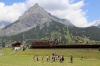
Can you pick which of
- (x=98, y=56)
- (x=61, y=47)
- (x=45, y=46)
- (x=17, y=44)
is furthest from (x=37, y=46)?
(x=98, y=56)

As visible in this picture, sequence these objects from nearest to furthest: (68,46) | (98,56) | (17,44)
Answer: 1. (98,56)
2. (68,46)
3. (17,44)

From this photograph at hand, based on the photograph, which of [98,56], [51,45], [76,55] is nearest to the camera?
[98,56]

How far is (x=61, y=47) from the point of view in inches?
3484

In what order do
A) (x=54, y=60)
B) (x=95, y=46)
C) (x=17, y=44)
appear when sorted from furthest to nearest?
(x=17, y=44)
(x=95, y=46)
(x=54, y=60)

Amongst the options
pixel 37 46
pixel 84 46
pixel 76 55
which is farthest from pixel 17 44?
pixel 76 55

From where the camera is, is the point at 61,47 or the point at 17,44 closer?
the point at 61,47

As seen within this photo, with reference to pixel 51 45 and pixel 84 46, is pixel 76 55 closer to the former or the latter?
pixel 84 46

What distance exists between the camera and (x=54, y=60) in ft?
165

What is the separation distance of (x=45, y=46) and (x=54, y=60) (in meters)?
44.6

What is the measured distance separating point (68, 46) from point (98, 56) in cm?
2613

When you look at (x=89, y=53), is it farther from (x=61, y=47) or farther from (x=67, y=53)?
(x=61, y=47)

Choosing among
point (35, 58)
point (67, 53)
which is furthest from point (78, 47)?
point (35, 58)

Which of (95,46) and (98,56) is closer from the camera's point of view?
(98,56)

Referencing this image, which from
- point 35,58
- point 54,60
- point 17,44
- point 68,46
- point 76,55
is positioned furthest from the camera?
point 17,44
